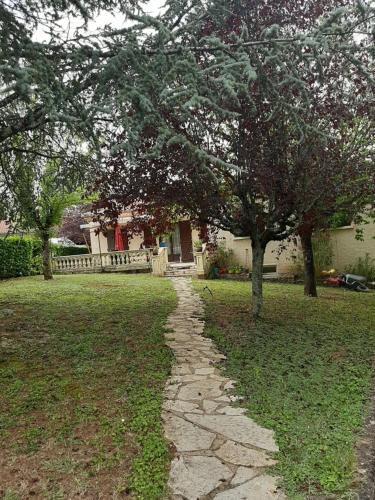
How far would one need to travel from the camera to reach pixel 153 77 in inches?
151

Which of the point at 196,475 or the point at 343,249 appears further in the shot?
the point at 343,249

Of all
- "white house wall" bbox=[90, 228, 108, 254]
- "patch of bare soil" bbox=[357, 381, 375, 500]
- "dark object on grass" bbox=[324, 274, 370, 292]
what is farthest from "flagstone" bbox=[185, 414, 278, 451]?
"white house wall" bbox=[90, 228, 108, 254]

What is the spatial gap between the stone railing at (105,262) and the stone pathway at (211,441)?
49.2 feet

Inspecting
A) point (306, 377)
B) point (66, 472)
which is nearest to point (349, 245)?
point (306, 377)

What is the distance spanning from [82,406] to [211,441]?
4.67ft

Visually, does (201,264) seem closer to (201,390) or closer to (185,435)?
(201,390)

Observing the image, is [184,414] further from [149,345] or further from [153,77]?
[153,77]

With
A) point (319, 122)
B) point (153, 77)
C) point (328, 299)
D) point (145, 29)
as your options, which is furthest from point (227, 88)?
point (328, 299)

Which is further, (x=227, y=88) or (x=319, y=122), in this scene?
(x=319, y=122)

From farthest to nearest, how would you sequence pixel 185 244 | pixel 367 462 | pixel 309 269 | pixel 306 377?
pixel 185 244 < pixel 309 269 < pixel 306 377 < pixel 367 462

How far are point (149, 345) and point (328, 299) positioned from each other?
6987 mm

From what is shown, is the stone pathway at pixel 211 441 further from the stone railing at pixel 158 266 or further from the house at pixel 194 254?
the stone railing at pixel 158 266

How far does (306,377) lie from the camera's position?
4961 millimetres

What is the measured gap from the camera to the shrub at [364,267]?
14.7 metres
